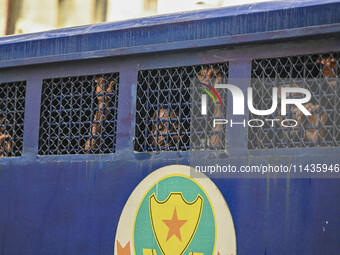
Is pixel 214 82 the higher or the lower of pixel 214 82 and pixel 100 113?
the higher

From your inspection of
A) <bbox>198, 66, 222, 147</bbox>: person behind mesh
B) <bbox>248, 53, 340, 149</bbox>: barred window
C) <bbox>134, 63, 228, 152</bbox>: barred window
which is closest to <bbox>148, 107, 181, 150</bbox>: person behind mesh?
<bbox>134, 63, 228, 152</bbox>: barred window

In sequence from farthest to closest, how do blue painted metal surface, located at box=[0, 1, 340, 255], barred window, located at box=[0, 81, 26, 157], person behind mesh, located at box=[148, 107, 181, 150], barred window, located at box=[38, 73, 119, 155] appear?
barred window, located at box=[0, 81, 26, 157]
barred window, located at box=[38, 73, 119, 155]
person behind mesh, located at box=[148, 107, 181, 150]
blue painted metal surface, located at box=[0, 1, 340, 255]

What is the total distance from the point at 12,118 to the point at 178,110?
5.70 ft

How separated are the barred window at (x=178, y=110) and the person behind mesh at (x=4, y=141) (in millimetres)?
1434

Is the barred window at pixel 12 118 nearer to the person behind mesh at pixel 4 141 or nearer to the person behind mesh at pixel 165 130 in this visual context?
the person behind mesh at pixel 4 141

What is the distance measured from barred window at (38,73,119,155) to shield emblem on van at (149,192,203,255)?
72 centimetres

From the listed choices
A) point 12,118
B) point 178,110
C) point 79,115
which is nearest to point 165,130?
point 178,110

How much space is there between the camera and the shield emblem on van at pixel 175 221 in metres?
4.90

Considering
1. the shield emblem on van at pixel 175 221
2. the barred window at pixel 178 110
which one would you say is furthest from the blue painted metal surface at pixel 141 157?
the shield emblem on van at pixel 175 221

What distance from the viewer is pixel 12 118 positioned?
6.13 m

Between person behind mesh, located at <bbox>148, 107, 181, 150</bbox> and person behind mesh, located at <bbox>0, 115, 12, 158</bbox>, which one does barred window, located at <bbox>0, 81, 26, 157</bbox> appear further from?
person behind mesh, located at <bbox>148, 107, 181, 150</bbox>

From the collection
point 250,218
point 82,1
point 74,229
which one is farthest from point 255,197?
point 82,1

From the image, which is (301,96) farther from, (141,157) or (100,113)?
(100,113)

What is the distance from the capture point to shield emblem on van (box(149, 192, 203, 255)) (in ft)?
16.1
